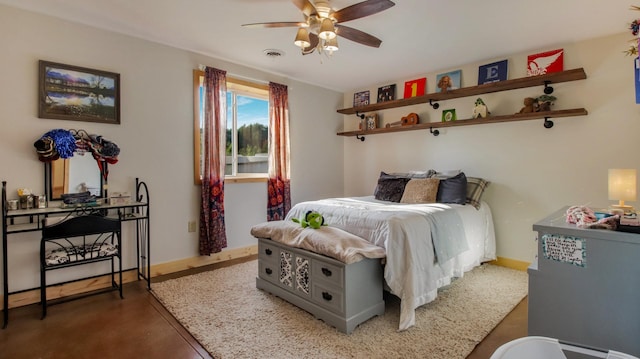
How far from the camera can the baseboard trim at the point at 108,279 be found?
97.0 inches

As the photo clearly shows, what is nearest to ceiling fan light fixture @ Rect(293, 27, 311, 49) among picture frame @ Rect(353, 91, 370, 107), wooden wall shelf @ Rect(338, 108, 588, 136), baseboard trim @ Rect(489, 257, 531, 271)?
wooden wall shelf @ Rect(338, 108, 588, 136)

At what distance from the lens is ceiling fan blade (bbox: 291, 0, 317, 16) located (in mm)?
1974

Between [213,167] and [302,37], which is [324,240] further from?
[213,167]

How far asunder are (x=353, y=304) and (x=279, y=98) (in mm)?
2867

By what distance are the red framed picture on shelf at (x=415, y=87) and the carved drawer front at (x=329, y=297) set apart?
9.72ft

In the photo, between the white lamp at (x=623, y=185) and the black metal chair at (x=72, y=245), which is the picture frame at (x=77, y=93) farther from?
the white lamp at (x=623, y=185)

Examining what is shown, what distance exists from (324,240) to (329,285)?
306 mm

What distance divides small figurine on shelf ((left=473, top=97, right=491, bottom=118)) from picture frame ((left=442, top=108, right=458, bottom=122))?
27 cm

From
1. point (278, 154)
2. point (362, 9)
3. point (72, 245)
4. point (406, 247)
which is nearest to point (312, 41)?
point (362, 9)

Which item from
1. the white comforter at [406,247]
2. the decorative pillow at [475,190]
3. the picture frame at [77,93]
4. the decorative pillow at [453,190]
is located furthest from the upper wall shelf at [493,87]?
the picture frame at [77,93]

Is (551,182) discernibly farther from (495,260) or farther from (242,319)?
(242,319)

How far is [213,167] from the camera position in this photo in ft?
11.2

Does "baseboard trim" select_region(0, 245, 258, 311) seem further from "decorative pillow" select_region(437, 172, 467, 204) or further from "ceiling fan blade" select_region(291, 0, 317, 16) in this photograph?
"ceiling fan blade" select_region(291, 0, 317, 16)

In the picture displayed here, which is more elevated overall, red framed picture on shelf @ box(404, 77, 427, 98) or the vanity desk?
red framed picture on shelf @ box(404, 77, 427, 98)
